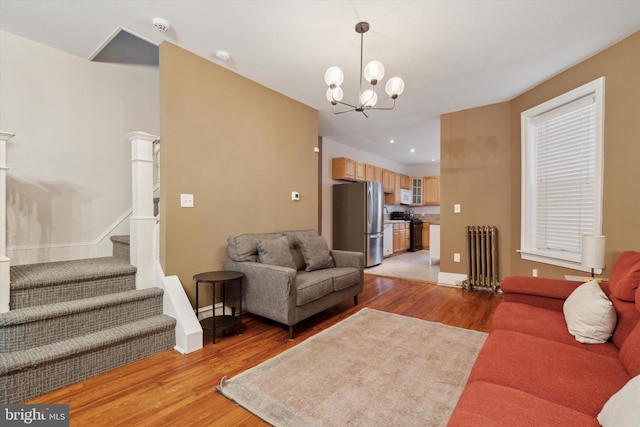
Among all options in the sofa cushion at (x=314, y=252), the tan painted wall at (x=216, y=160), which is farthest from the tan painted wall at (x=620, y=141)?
the tan painted wall at (x=216, y=160)

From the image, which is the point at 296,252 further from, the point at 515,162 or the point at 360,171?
the point at 360,171

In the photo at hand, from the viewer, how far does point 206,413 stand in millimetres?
1580

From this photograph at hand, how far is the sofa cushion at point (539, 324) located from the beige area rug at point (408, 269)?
268 centimetres

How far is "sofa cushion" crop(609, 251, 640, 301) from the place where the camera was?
59.9 inches

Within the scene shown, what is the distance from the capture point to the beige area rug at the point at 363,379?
157 centimetres

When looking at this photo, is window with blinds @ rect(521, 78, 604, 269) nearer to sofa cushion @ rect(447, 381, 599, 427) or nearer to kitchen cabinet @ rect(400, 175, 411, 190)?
sofa cushion @ rect(447, 381, 599, 427)

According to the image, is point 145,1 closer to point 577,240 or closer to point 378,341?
point 378,341

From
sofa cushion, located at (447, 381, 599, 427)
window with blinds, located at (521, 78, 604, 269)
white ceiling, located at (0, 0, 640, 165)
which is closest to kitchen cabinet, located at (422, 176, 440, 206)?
window with blinds, located at (521, 78, 604, 269)

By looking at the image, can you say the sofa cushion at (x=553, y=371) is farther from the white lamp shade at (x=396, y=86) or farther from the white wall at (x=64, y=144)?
the white wall at (x=64, y=144)

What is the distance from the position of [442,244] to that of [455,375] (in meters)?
2.86

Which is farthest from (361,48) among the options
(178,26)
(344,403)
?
(344,403)

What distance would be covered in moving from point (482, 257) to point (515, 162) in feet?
4.51

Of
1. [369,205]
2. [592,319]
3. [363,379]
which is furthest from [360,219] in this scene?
[592,319]

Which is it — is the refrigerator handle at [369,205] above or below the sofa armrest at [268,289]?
above
